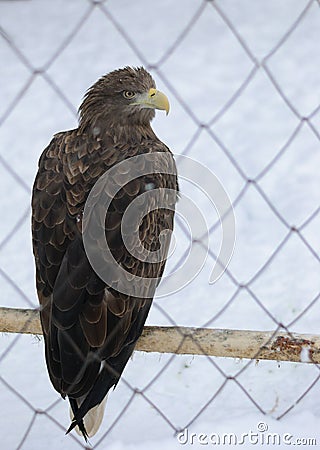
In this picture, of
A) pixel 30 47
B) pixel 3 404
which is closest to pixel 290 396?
pixel 3 404

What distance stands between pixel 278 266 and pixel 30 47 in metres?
2.37

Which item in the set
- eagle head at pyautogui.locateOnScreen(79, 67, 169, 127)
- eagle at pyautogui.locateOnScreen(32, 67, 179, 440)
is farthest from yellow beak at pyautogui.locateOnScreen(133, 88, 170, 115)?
eagle at pyautogui.locateOnScreen(32, 67, 179, 440)

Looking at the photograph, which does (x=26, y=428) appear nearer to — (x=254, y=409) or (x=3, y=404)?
(x=3, y=404)

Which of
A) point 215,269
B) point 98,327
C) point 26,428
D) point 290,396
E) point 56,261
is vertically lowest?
point 290,396

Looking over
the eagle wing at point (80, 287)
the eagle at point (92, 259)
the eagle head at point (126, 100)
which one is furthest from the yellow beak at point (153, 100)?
the eagle wing at point (80, 287)

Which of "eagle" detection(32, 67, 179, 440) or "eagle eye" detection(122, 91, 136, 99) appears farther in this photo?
"eagle eye" detection(122, 91, 136, 99)

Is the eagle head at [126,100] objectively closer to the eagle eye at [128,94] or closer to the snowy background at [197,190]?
the eagle eye at [128,94]

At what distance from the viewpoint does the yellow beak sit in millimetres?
2742

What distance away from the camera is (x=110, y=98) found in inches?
111

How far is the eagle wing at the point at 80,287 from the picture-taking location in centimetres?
237

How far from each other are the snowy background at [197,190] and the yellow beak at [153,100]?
0.16 meters

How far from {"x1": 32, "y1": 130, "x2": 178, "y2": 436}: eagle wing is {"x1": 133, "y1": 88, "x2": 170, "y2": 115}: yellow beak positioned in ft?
0.85

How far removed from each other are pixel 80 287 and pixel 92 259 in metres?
0.08

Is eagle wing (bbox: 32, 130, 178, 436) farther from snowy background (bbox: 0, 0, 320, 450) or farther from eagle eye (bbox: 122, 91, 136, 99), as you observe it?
eagle eye (bbox: 122, 91, 136, 99)
